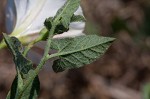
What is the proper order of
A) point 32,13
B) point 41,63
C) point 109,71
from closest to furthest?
point 41,63
point 32,13
point 109,71

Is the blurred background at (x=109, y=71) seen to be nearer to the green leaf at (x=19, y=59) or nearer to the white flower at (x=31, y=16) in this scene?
the white flower at (x=31, y=16)

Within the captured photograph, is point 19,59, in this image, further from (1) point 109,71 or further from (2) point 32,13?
(1) point 109,71

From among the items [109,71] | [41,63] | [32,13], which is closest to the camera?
[41,63]

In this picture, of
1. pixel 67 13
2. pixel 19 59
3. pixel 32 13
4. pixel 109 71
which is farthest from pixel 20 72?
pixel 109 71

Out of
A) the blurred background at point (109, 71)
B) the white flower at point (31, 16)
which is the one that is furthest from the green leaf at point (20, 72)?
the blurred background at point (109, 71)

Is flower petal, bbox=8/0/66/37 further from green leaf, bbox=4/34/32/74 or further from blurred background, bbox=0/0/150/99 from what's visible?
blurred background, bbox=0/0/150/99

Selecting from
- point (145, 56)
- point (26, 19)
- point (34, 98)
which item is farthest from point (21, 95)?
point (145, 56)
